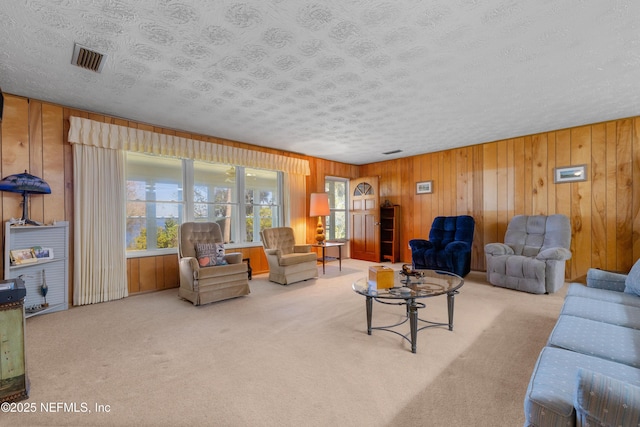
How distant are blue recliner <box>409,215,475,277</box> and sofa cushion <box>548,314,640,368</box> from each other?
2.74m

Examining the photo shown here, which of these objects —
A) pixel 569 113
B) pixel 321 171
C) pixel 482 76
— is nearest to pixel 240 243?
pixel 321 171

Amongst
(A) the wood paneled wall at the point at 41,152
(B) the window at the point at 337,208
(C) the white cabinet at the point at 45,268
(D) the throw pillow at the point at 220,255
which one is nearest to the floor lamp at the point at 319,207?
(B) the window at the point at 337,208

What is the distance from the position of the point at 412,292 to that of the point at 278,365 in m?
1.21

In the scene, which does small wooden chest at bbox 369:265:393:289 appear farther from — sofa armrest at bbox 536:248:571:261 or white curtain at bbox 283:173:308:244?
white curtain at bbox 283:173:308:244

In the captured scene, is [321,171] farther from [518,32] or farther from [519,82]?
[518,32]

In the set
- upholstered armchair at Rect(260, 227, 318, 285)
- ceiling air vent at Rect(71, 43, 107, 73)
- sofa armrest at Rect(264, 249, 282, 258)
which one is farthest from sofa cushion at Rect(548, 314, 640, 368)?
ceiling air vent at Rect(71, 43, 107, 73)

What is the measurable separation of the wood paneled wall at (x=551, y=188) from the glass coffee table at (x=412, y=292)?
2807 mm

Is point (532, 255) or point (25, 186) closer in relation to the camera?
point (25, 186)

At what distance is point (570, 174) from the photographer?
14.0 feet

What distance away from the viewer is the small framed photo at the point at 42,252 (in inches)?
118

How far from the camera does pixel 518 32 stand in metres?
2.00

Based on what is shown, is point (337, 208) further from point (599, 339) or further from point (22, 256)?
point (599, 339)

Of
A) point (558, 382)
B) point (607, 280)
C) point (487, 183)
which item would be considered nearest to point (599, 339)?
point (558, 382)

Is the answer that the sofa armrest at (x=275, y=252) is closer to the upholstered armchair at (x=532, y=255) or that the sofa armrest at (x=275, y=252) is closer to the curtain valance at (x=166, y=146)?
the curtain valance at (x=166, y=146)
